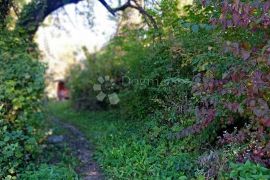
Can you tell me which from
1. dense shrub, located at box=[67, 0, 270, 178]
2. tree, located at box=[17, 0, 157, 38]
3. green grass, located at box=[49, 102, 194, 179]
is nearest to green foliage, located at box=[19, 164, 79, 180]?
green grass, located at box=[49, 102, 194, 179]

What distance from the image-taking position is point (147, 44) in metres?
8.53

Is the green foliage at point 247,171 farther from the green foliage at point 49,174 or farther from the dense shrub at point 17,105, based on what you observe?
the dense shrub at point 17,105


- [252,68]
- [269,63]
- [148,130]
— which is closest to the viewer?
[269,63]

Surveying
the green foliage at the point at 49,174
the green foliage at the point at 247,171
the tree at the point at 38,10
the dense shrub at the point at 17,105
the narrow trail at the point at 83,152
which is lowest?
the narrow trail at the point at 83,152

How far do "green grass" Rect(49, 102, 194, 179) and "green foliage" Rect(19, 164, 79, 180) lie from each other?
23.4 inches

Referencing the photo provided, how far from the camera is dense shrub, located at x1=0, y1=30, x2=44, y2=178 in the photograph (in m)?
5.87

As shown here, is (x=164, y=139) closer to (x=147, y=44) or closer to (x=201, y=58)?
(x=201, y=58)

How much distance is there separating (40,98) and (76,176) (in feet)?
8.50

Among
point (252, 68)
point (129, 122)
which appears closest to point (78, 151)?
point (129, 122)

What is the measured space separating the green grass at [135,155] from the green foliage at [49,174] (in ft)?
1.95

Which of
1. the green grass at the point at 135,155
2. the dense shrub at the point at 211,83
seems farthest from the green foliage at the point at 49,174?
the dense shrub at the point at 211,83

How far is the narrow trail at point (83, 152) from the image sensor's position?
6145 millimetres

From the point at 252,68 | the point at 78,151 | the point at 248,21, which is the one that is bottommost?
the point at 78,151

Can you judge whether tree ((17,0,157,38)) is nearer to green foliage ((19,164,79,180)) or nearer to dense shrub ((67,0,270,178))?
dense shrub ((67,0,270,178))
